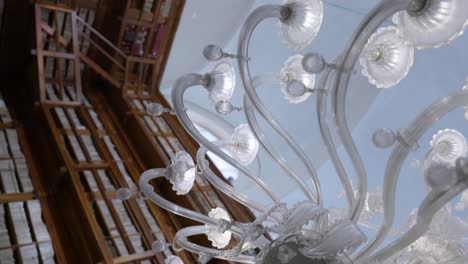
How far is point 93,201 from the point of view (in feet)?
15.5

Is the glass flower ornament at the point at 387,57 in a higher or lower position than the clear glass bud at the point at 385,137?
higher

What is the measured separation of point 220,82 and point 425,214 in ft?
4.14

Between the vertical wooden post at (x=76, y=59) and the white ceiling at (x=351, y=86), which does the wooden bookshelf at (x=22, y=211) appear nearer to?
the vertical wooden post at (x=76, y=59)

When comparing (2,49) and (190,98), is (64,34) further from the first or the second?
(190,98)

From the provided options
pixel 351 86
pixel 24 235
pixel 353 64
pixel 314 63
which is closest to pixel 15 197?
pixel 24 235

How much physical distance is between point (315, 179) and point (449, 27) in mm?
1024

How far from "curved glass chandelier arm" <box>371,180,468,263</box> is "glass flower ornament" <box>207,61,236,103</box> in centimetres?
113

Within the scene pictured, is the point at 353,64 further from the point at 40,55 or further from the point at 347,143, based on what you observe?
the point at 40,55

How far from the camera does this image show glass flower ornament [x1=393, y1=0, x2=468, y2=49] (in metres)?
1.59

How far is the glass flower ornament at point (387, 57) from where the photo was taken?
84.4 inches

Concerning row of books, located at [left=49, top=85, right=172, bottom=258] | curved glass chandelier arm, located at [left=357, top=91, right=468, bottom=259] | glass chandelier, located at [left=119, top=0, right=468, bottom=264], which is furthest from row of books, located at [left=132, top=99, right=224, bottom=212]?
curved glass chandelier arm, located at [left=357, top=91, right=468, bottom=259]

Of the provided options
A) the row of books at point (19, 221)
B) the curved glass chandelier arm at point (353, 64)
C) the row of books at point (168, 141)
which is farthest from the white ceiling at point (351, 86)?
the curved glass chandelier arm at point (353, 64)

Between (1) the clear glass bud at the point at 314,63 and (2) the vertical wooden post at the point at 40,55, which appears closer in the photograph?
(1) the clear glass bud at the point at 314,63

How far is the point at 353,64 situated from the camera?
1958 mm
